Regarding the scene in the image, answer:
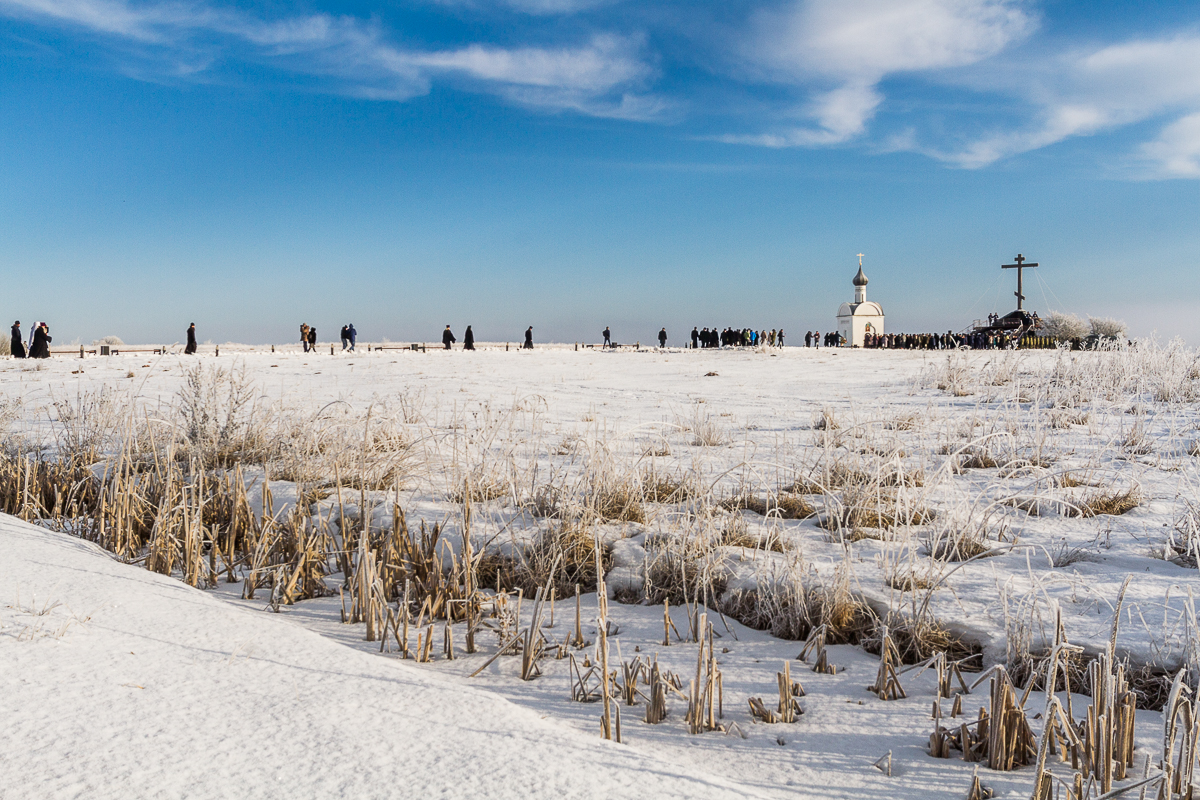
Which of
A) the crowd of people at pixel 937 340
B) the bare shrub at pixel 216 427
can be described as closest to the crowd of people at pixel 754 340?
the crowd of people at pixel 937 340

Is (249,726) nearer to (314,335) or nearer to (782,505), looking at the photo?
(782,505)

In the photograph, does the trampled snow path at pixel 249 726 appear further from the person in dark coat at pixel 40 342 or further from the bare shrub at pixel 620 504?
the person in dark coat at pixel 40 342

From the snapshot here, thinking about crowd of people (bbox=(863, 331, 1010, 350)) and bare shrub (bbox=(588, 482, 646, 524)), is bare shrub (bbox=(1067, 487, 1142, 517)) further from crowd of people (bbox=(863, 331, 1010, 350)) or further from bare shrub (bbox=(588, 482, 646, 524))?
crowd of people (bbox=(863, 331, 1010, 350))

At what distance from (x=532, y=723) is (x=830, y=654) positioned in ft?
5.09

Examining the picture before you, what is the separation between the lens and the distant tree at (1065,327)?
40.4 metres

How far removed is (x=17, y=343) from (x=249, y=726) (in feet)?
105

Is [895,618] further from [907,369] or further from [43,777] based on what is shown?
[907,369]

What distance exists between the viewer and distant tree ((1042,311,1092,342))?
40391 mm

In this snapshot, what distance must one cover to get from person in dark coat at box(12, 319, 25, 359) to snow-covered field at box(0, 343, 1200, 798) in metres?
23.8

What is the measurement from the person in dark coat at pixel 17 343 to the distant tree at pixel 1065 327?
4881 centimetres

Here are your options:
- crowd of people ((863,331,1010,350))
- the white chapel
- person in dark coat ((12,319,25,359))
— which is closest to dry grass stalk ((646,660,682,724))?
person in dark coat ((12,319,25,359))

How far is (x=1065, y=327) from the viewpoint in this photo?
4134 cm

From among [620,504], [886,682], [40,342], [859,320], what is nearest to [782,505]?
[620,504]

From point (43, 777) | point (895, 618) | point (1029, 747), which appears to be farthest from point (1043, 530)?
point (43, 777)
